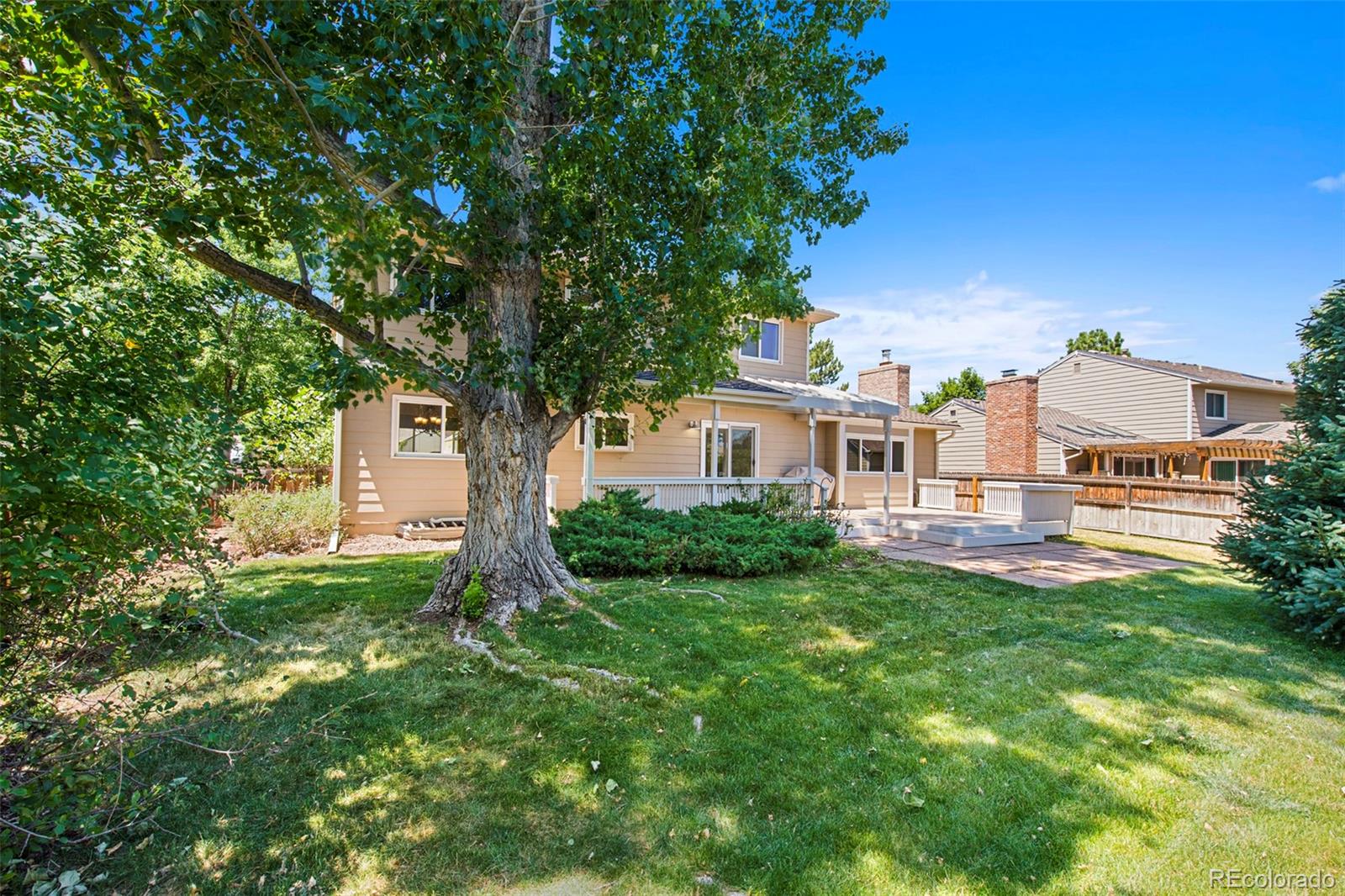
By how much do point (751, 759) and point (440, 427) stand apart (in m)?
10.2

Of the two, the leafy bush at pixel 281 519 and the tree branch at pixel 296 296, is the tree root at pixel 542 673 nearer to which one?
the tree branch at pixel 296 296

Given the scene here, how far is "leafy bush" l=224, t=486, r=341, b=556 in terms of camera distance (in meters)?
9.34

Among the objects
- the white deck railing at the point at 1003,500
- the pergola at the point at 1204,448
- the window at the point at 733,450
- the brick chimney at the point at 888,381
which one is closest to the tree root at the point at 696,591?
the window at the point at 733,450

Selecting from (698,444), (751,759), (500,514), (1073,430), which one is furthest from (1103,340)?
(751,759)

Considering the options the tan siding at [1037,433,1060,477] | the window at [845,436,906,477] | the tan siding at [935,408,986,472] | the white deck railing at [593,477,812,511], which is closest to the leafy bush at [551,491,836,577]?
the white deck railing at [593,477,812,511]

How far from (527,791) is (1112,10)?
11577 mm

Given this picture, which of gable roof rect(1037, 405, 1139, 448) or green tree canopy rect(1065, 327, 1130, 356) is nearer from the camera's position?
gable roof rect(1037, 405, 1139, 448)

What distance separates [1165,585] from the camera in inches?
317

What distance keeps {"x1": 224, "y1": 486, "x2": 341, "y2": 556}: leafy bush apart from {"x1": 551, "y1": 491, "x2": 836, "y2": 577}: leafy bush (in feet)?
15.5

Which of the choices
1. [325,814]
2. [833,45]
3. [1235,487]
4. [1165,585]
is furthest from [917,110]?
[1235,487]

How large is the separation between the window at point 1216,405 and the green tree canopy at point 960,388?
18.4 meters

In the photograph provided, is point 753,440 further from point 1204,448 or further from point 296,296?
point 1204,448

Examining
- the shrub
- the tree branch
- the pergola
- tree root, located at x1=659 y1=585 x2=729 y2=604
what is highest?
the tree branch

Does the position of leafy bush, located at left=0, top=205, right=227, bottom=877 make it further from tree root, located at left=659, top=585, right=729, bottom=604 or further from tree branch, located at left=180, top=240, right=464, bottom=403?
tree root, located at left=659, top=585, right=729, bottom=604
